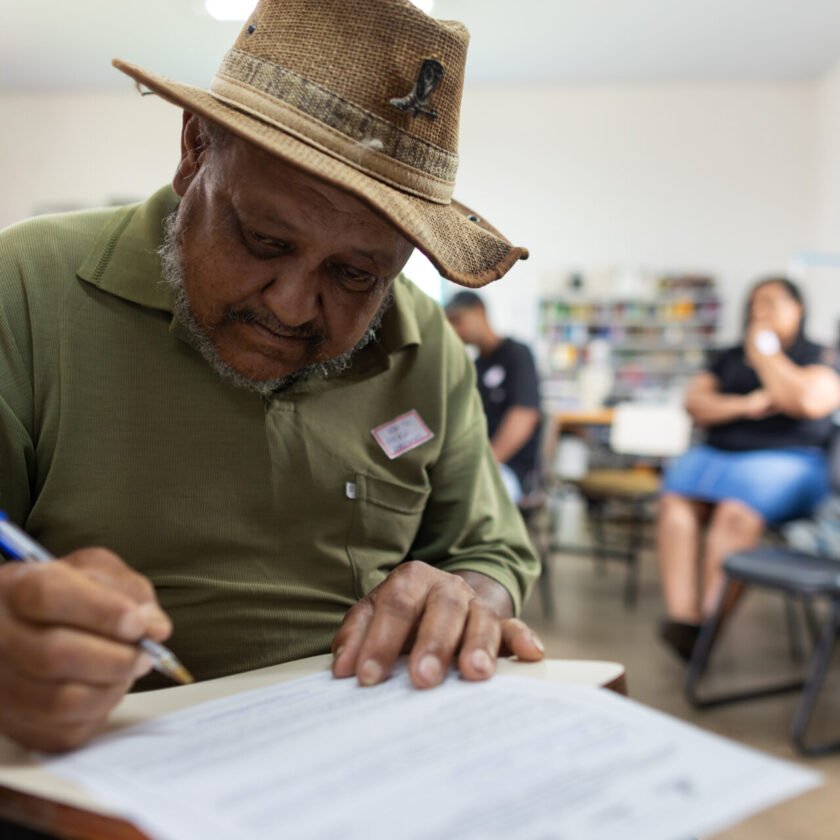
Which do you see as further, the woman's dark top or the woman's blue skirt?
the woman's dark top

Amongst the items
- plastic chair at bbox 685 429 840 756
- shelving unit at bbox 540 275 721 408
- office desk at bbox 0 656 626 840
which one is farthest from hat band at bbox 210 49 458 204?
shelving unit at bbox 540 275 721 408

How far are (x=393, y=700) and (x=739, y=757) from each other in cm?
25

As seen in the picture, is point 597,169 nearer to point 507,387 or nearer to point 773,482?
point 507,387

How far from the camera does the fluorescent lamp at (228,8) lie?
5.89m

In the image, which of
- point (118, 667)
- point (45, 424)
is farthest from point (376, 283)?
point (118, 667)

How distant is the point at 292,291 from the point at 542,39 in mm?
7149

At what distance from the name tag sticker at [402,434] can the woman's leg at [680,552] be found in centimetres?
240

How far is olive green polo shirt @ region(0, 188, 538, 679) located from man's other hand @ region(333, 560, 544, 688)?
0.20m

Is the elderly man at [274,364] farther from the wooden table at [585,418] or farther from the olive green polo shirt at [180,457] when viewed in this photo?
the wooden table at [585,418]

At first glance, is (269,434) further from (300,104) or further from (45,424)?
(300,104)

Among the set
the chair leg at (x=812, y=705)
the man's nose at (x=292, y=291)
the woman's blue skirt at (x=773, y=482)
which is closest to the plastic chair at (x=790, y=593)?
the chair leg at (x=812, y=705)

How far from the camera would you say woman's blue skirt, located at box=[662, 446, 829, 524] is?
132 inches

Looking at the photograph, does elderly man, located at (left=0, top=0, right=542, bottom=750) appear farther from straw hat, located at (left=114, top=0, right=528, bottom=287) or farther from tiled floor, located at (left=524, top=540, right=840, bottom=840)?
tiled floor, located at (left=524, top=540, right=840, bottom=840)

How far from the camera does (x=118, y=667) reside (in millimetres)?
555
